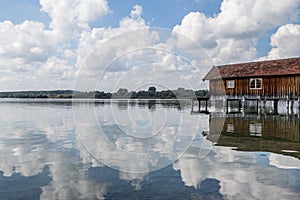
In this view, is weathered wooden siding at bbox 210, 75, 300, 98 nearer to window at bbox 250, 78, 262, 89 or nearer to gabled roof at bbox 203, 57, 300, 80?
window at bbox 250, 78, 262, 89

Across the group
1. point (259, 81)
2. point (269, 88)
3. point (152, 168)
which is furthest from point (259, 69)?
point (152, 168)

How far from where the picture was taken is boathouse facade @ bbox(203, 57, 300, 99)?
3297 centimetres

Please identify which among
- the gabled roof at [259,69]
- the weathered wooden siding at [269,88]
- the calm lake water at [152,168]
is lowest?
the calm lake water at [152,168]

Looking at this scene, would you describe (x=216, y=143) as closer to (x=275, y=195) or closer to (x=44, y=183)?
(x=275, y=195)

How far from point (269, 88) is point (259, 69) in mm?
2727

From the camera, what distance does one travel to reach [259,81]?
3534 centimetres

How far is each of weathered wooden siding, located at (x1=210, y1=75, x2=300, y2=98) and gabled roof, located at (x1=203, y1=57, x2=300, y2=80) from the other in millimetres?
616

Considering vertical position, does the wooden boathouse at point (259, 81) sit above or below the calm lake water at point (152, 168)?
above

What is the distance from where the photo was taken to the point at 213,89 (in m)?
40.4

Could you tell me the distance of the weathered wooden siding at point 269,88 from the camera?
32750mm

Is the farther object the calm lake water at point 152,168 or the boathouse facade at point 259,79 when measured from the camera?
the boathouse facade at point 259,79

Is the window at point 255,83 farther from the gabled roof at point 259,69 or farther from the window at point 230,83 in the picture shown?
the window at point 230,83

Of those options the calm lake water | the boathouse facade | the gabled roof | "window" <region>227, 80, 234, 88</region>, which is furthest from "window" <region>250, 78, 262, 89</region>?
the calm lake water

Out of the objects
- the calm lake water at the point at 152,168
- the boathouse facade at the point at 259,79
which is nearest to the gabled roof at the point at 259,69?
the boathouse facade at the point at 259,79
